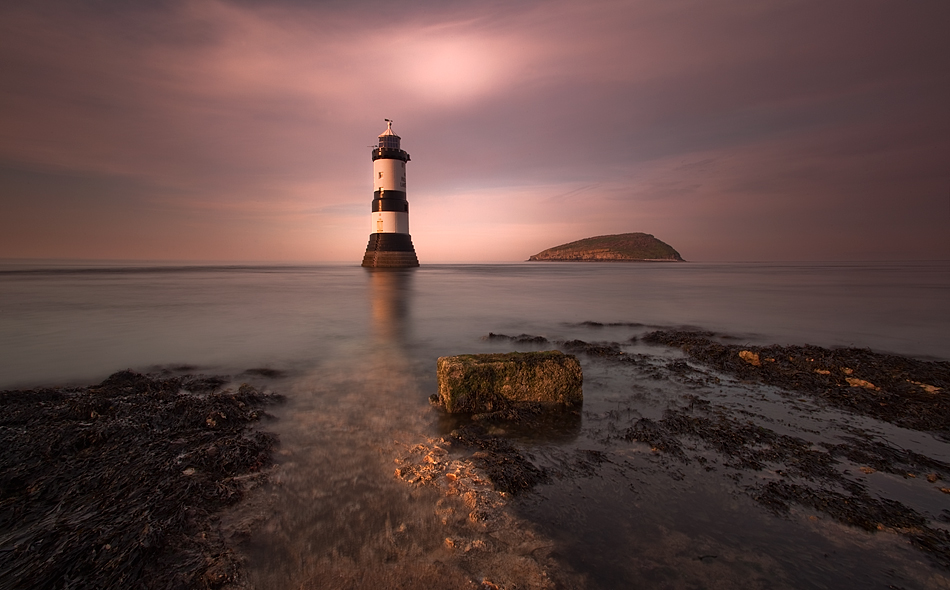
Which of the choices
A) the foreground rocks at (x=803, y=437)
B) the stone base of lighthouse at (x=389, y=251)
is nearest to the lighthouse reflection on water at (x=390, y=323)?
the foreground rocks at (x=803, y=437)

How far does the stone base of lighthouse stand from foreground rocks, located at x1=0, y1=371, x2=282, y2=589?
38.5 m

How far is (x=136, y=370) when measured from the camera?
7.44 m

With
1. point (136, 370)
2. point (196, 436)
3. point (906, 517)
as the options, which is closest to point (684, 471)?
point (906, 517)

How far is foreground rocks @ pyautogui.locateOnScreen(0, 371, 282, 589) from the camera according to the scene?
2.45 meters

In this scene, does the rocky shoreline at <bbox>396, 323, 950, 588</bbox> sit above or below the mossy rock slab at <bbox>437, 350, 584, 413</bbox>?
below

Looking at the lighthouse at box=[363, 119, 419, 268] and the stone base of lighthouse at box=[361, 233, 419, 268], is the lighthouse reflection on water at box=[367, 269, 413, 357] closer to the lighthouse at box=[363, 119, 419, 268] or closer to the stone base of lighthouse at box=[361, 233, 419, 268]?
the lighthouse at box=[363, 119, 419, 268]

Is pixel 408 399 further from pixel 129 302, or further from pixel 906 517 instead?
pixel 129 302

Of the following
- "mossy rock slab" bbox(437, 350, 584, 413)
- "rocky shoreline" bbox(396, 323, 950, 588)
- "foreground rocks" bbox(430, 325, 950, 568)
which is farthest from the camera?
"mossy rock slab" bbox(437, 350, 584, 413)

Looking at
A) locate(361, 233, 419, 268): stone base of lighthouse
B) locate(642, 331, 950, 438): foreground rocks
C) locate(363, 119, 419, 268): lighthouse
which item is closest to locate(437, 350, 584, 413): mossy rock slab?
locate(642, 331, 950, 438): foreground rocks

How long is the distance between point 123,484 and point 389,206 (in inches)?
1555

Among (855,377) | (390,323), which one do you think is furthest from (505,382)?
(390,323)

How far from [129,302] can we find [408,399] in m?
20.8

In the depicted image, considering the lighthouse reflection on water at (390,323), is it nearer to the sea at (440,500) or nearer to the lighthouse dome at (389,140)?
the sea at (440,500)

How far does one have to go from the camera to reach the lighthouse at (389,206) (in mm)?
40156
